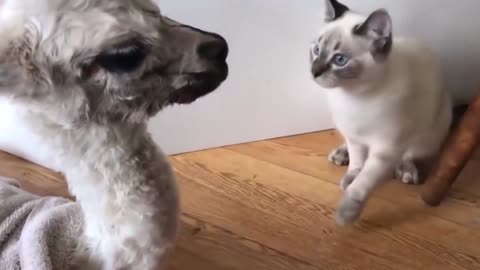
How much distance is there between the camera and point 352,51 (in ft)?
3.88

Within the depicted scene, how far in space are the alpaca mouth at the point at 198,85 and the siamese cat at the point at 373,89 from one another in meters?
0.44

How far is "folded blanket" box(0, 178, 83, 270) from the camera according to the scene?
87 centimetres

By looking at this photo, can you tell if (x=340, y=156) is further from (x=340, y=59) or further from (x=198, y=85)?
(x=198, y=85)

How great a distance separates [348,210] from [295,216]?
0.12m

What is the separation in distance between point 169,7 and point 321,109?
17.3 inches

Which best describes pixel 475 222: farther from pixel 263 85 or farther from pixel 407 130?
pixel 263 85

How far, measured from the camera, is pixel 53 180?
56.7 inches

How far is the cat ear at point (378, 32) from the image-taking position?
1143 mm

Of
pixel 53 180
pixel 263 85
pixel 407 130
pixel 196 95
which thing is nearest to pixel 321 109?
pixel 263 85

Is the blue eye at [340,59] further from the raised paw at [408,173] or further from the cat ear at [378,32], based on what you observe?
the raised paw at [408,173]

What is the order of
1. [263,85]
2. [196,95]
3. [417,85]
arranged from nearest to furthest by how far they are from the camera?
[196,95], [417,85], [263,85]

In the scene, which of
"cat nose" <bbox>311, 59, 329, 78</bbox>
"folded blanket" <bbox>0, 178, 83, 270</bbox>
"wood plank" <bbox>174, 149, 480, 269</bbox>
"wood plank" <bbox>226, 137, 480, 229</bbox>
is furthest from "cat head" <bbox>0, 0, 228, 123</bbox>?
"wood plank" <bbox>226, 137, 480, 229</bbox>

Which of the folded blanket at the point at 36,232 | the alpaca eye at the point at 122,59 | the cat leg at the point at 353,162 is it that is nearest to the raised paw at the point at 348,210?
the cat leg at the point at 353,162

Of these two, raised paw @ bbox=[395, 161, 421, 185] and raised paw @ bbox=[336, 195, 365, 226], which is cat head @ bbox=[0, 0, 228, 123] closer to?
raised paw @ bbox=[336, 195, 365, 226]
